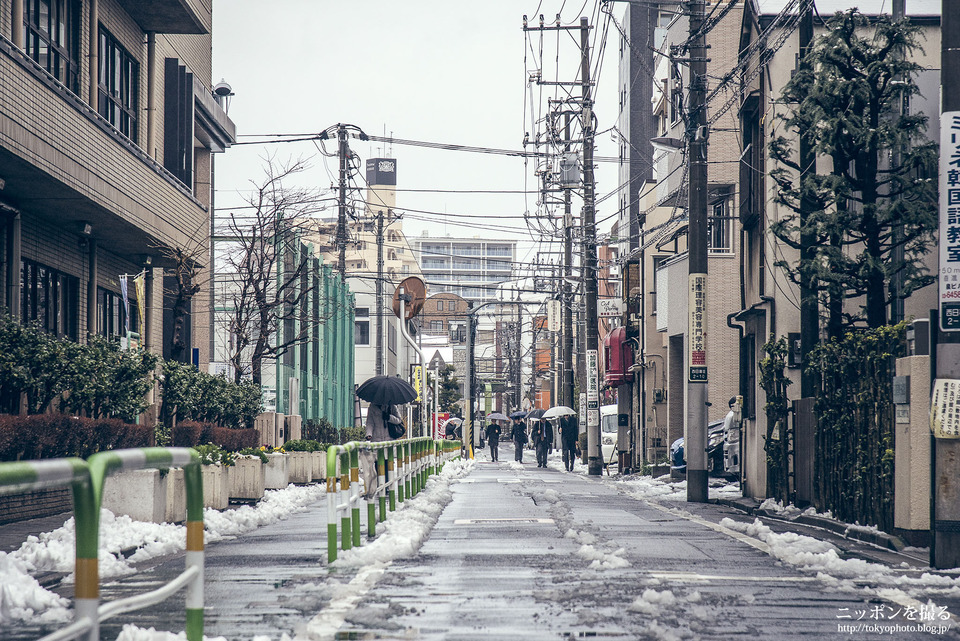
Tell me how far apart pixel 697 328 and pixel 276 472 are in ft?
27.3

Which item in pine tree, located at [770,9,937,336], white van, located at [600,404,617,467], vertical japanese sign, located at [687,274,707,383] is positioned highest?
pine tree, located at [770,9,937,336]

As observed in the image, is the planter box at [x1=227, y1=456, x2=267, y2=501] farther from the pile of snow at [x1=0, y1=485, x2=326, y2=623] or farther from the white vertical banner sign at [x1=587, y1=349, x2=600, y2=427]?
the white vertical banner sign at [x1=587, y1=349, x2=600, y2=427]

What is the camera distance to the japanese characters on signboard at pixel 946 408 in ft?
32.2

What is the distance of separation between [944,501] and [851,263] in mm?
6794

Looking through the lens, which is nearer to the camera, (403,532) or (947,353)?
(947,353)

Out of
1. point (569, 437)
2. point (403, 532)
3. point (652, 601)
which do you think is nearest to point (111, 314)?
point (403, 532)

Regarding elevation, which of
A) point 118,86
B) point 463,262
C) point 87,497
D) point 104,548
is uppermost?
point 463,262

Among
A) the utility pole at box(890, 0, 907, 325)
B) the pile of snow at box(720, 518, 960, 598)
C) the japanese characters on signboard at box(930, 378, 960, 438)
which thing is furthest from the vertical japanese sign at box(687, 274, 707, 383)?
the japanese characters on signboard at box(930, 378, 960, 438)

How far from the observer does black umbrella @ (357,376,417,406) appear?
66.9 ft

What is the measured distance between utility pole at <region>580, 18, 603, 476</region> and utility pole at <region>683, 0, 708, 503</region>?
15.7 metres

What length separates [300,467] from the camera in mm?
24812

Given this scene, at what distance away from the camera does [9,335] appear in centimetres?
1405

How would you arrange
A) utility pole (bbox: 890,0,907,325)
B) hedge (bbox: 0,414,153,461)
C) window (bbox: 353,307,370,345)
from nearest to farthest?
1. hedge (bbox: 0,414,153,461)
2. utility pole (bbox: 890,0,907,325)
3. window (bbox: 353,307,370,345)

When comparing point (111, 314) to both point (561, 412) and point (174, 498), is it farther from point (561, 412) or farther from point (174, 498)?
point (561, 412)
